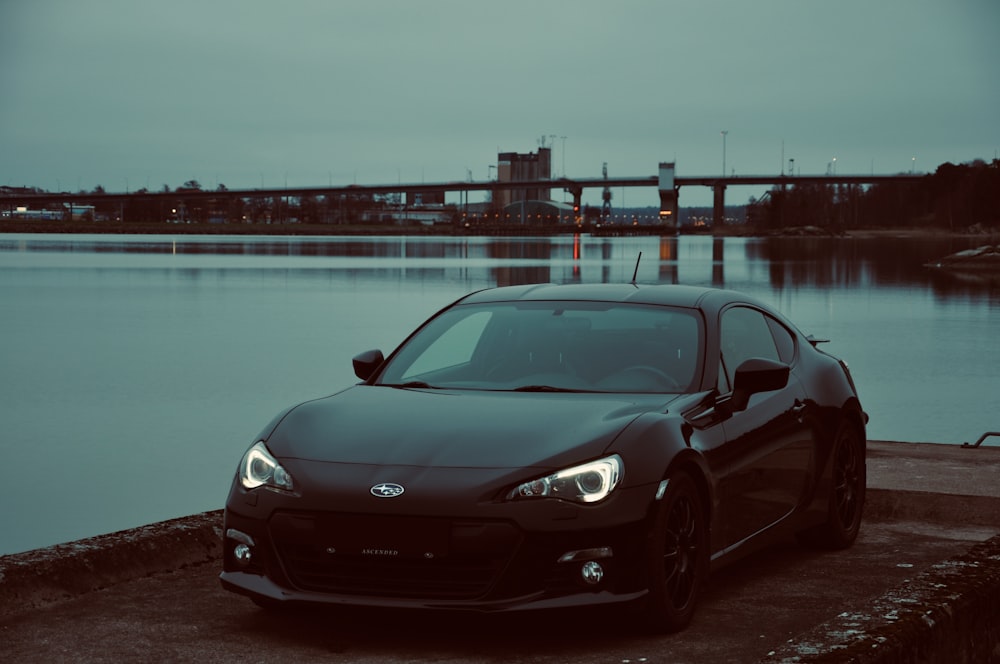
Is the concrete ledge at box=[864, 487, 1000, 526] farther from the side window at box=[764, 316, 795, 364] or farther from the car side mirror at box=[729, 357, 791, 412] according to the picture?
the car side mirror at box=[729, 357, 791, 412]

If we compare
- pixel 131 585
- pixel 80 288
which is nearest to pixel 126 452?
pixel 131 585

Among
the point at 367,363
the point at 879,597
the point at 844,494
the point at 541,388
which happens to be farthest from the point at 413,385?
the point at 844,494

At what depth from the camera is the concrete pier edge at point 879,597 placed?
13.7ft

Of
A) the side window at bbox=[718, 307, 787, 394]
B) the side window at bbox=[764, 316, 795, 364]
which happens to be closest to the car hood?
the side window at bbox=[718, 307, 787, 394]

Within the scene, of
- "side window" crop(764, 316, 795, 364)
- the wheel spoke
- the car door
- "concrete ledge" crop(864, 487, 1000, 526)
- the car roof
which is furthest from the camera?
"concrete ledge" crop(864, 487, 1000, 526)

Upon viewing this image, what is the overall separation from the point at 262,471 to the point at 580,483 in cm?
114

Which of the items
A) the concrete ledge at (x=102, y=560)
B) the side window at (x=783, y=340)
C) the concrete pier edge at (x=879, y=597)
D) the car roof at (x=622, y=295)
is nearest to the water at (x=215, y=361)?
the concrete ledge at (x=102, y=560)

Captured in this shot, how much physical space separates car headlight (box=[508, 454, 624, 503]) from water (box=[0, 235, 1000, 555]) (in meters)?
7.47

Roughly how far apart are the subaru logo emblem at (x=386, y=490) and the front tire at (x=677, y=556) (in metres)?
0.88

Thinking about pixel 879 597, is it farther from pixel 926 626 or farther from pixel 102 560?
pixel 102 560

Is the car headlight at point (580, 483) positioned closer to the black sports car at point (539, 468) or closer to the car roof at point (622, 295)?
the black sports car at point (539, 468)

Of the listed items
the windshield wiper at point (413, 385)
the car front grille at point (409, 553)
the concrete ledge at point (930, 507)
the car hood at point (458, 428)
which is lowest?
the concrete ledge at point (930, 507)

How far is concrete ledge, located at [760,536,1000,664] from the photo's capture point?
4.05m

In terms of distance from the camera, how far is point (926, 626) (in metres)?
4.41
